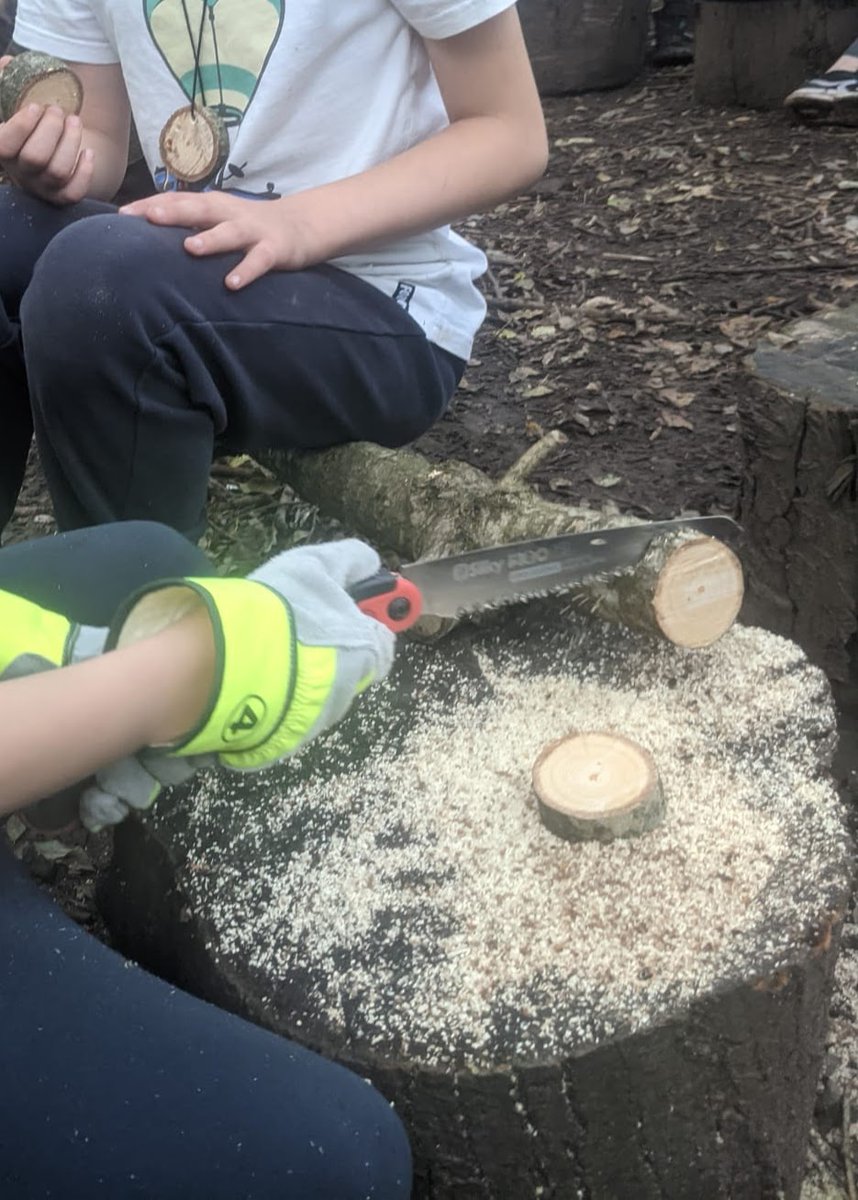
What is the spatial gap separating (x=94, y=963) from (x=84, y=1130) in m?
0.15

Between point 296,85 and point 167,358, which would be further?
point 296,85

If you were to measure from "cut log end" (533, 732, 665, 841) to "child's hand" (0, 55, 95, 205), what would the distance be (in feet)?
4.04

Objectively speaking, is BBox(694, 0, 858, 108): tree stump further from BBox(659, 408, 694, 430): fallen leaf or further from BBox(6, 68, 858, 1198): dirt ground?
BBox(659, 408, 694, 430): fallen leaf

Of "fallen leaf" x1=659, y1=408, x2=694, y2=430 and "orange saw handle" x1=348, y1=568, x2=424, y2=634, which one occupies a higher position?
"orange saw handle" x1=348, y1=568, x2=424, y2=634

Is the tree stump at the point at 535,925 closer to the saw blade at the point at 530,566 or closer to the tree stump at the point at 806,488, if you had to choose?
the saw blade at the point at 530,566

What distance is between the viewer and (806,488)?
1.86 m

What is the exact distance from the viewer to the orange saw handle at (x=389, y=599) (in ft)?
3.72

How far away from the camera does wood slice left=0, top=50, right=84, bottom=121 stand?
1.74 metres

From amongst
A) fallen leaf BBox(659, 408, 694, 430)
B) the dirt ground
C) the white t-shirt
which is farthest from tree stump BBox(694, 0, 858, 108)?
the white t-shirt

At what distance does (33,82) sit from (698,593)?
1309 millimetres

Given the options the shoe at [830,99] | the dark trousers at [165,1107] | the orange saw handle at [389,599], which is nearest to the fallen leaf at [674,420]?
the orange saw handle at [389,599]

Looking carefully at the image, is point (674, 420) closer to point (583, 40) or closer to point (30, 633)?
point (30, 633)

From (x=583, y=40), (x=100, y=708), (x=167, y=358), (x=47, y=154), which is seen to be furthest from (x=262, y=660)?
(x=583, y=40)

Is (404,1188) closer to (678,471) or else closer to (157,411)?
(157,411)
